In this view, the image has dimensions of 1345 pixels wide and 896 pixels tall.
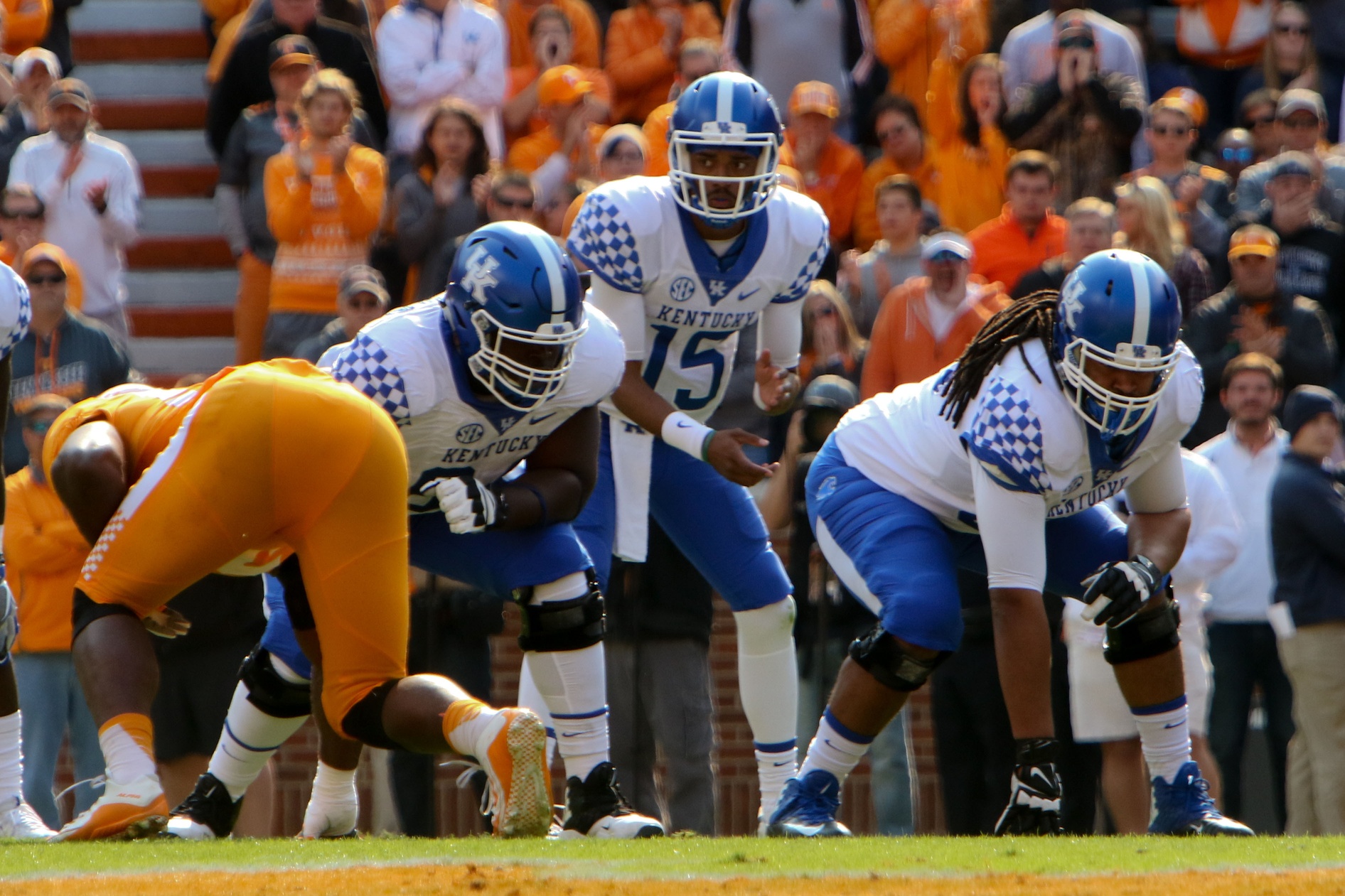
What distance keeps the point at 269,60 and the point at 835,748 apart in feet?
20.6

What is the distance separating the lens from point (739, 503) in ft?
19.3

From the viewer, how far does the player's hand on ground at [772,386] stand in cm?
594

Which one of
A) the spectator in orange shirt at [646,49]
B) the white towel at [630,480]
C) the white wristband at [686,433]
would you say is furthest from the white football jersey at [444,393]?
the spectator in orange shirt at [646,49]

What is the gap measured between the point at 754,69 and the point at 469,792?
4674 mm

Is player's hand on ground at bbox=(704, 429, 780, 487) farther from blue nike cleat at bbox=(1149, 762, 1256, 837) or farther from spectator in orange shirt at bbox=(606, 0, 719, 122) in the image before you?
spectator in orange shirt at bbox=(606, 0, 719, 122)

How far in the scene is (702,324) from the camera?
19.7ft

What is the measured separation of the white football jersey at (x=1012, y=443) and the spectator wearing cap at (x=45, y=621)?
3.34m

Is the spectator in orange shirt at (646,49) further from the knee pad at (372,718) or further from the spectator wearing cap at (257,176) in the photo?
the knee pad at (372,718)

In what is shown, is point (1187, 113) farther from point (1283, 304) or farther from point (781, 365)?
point (781, 365)

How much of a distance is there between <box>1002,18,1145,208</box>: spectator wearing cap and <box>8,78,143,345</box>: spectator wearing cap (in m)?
4.58

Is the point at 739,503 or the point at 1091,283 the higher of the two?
the point at 1091,283

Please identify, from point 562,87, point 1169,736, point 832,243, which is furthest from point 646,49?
point 1169,736

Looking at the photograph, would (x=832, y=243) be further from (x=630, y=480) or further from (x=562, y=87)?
(x=630, y=480)

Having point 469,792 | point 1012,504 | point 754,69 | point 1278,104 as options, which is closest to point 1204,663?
point 1012,504
